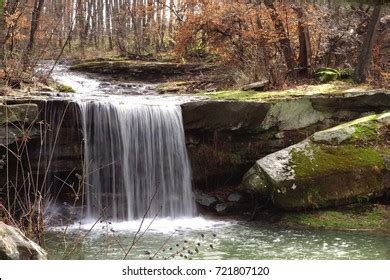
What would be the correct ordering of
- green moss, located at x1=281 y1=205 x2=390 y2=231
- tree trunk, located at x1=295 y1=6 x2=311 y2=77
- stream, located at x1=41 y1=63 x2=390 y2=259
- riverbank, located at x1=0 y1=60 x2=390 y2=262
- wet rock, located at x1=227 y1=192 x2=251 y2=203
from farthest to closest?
tree trunk, located at x1=295 y1=6 x2=311 y2=77 → wet rock, located at x1=227 y1=192 x2=251 y2=203 → riverbank, located at x1=0 y1=60 x2=390 y2=262 → green moss, located at x1=281 y1=205 x2=390 y2=231 → stream, located at x1=41 y1=63 x2=390 y2=259

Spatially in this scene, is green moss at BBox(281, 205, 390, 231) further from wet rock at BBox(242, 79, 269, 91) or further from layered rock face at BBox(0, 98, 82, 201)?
layered rock face at BBox(0, 98, 82, 201)

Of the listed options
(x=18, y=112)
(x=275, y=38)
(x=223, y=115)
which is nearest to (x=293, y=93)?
(x=223, y=115)

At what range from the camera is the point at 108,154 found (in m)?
8.80

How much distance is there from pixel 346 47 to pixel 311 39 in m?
0.99

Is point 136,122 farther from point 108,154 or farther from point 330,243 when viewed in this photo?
point 330,243

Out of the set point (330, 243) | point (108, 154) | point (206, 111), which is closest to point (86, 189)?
point (108, 154)

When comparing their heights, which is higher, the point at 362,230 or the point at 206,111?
the point at 206,111

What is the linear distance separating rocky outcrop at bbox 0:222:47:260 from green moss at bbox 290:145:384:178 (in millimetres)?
5281

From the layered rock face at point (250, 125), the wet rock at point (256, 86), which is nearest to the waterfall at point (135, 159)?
the layered rock face at point (250, 125)

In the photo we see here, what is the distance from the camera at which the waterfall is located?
8.70 m

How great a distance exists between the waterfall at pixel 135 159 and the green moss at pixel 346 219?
80.9 inches

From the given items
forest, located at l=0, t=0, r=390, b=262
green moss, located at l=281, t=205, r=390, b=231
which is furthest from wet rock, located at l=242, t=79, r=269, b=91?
green moss, located at l=281, t=205, r=390, b=231

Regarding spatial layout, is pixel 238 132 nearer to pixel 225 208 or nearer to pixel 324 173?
pixel 225 208

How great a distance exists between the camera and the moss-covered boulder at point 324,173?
7.82 m
